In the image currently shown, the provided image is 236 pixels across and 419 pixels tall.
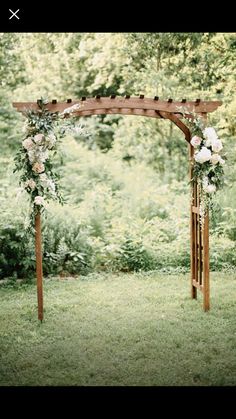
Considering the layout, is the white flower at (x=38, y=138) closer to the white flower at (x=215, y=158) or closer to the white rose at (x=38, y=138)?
the white rose at (x=38, y=138)

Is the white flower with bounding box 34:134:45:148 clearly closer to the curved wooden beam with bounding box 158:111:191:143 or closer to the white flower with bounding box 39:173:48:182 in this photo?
the white flower with bounding box 39:173:48:182

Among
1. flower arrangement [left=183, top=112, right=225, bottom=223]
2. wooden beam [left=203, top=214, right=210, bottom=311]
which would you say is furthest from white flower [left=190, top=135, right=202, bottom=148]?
wooden beam [left=203, top=214, right=210, bottom=311]

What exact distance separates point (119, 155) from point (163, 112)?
21.3ft

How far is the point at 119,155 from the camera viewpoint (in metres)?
12.6

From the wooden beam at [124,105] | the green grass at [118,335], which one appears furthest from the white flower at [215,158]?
the green grass at [118,335]

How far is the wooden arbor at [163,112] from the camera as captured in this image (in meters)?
5.70

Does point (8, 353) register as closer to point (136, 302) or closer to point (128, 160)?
point (136, 302)

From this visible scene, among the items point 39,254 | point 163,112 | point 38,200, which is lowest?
point 39,254

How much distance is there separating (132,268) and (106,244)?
2.77ft

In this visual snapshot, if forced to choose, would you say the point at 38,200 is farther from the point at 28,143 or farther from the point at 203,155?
the point at 203,155

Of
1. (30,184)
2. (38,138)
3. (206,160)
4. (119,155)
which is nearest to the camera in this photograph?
(38,138)

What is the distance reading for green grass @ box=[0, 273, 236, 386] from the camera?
443 centimetres

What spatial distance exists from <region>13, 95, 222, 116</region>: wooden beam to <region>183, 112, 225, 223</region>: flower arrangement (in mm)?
172

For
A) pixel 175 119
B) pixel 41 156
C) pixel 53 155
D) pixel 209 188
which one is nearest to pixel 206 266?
pixel 209 188
